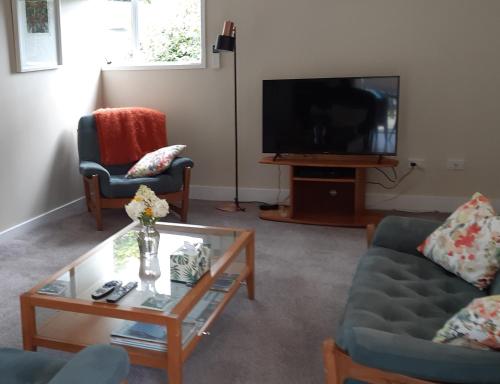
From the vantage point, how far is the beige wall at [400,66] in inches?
175

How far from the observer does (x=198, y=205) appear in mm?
5059

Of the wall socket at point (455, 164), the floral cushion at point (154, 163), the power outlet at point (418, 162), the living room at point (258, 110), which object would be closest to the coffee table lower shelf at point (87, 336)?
the living room at point (258, 110)

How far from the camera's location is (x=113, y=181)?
4.33 m

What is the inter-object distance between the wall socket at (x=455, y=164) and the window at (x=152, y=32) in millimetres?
2345

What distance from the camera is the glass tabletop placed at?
2.31m

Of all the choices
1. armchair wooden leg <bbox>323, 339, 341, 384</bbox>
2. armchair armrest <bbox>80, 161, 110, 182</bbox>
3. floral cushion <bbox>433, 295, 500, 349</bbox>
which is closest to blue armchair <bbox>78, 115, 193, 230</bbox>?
armchair armrest <bbox>80, 161, 110, 182</bbox>

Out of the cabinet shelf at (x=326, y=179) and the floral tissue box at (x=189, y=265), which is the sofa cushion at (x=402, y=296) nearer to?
the floral tissue box at (x=189, y=265)

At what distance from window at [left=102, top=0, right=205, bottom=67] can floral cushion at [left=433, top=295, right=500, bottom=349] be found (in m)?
3.88

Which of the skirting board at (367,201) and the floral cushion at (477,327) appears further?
the skirting board at (367,201)

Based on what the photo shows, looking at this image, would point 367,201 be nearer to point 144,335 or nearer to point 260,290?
point 260,290

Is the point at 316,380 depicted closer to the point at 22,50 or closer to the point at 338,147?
the point at 338,147

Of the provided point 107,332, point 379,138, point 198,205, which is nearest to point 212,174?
point 198,205

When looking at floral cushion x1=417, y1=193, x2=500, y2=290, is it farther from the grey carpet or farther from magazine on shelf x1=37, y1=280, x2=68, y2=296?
magazine on shelf x1=37, y1=280, x2=68, y2=296

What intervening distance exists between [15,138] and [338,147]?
251cm
